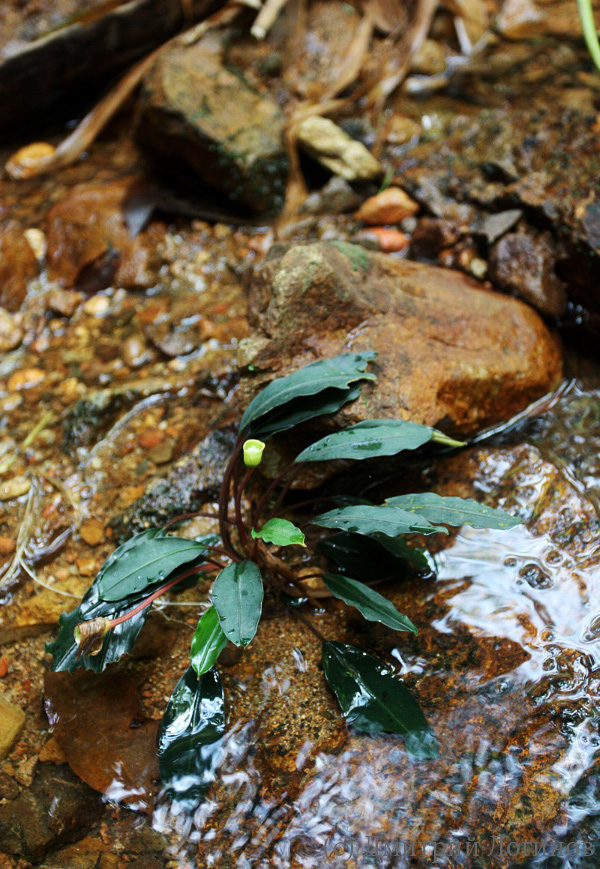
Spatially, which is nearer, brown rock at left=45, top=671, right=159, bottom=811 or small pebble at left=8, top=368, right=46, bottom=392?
brown rock at left=45, top=671, right=159, bottom=811

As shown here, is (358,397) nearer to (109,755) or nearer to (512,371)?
(512,371)

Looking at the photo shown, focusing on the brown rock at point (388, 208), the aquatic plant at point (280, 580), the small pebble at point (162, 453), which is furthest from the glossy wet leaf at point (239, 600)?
the brown rock at point (388, 208)

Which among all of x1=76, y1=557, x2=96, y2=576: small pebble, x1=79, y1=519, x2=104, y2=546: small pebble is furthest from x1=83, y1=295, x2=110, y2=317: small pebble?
x1=76, y1=557, x2=96, y2=576: small pebble

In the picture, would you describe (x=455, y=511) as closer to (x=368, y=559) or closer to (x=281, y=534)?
(x=368, y=559)

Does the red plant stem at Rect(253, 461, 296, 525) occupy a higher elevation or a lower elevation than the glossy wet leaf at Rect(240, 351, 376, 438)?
lower

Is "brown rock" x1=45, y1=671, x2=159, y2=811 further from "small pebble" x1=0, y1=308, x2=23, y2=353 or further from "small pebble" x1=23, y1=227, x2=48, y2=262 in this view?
"small pebble" x1=23, y1=227, x2=48, y2=262

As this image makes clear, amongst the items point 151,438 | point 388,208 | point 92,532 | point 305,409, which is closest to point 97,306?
point 151,438
